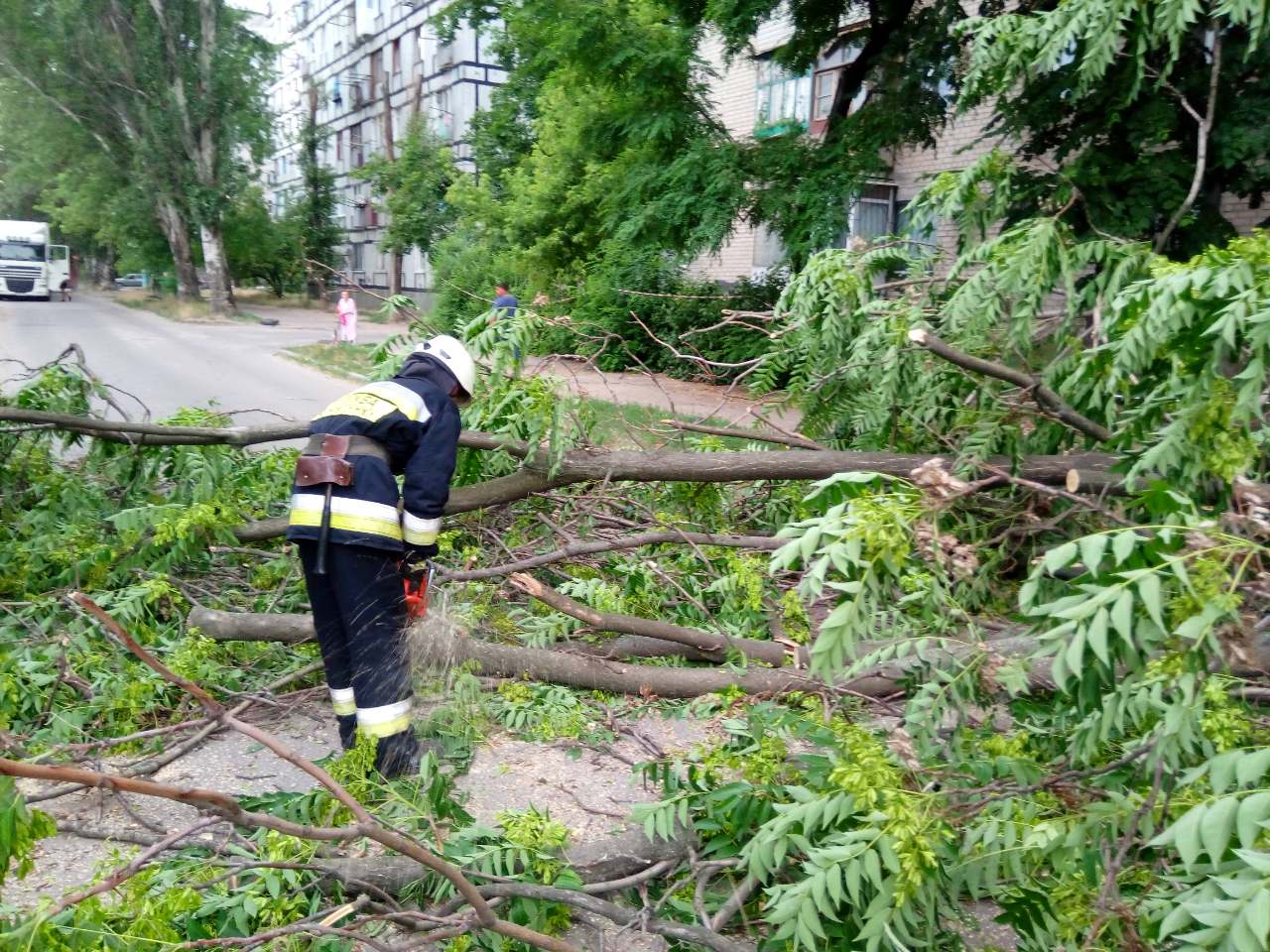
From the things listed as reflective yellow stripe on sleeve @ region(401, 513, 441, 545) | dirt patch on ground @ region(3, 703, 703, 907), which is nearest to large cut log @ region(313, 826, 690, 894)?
dirt patch on ground @ region(3, 703, 703, 907)

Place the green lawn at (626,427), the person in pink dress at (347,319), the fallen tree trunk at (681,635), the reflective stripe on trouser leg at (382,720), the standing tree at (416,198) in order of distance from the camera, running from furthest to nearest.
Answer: the standing tree at (416,198) → the person in pink dress at (347,319) → the green lawn at (626,427) → the fallen tree trunk at (681,635) → the reflective stripe on trouser leg at (382,720)

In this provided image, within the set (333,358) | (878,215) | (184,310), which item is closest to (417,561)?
(333,358)

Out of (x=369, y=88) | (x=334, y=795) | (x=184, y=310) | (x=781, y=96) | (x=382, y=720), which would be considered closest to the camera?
(x=334, y=795)

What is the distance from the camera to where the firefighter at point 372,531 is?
12.0 ft

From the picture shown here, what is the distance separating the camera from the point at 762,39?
20406 mm

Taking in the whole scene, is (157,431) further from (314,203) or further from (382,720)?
(314,203)

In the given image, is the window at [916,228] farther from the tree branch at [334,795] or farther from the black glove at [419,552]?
the tree branch at [334,795]

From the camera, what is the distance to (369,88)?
1684 inches

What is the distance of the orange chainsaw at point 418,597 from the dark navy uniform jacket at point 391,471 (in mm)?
244

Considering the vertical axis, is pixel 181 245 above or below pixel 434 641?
above

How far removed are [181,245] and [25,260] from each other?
279 inches

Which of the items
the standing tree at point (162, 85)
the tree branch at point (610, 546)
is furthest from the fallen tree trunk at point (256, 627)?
the standing tree at point (162, 85)

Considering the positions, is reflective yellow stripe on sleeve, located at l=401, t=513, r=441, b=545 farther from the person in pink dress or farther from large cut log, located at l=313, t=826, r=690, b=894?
the person in pink dress

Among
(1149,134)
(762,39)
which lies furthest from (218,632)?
(762,39)
